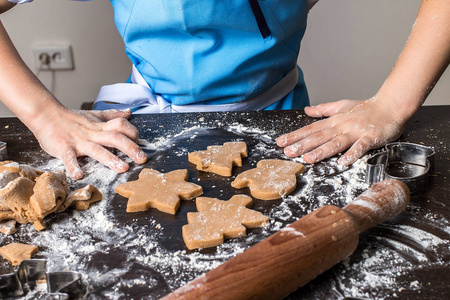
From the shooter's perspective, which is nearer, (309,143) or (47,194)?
(47,194)

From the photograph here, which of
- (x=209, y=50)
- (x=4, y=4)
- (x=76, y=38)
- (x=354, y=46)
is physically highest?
(x=4, y=4)

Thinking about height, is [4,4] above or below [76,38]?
above

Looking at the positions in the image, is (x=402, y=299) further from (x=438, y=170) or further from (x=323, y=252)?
(x=438, y=170)

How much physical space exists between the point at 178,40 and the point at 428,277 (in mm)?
960

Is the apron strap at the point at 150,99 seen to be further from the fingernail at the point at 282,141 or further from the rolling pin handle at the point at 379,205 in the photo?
the rolling pin handle at the point at 379,205

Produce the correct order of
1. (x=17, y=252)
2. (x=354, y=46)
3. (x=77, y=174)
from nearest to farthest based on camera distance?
(x=17, y=252), (x=77, y=174), (x=354, y=46)

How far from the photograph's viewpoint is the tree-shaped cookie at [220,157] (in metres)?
1.06

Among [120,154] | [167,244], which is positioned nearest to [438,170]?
[167,244]

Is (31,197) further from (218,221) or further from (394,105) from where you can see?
(394,105)

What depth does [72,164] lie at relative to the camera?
110 cm

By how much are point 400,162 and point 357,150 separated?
0.11 metres

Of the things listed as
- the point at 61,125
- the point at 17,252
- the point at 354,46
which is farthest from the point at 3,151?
the point at 354,46

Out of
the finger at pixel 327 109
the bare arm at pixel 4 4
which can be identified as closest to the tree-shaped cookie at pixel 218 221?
the finger at pixel 327 109

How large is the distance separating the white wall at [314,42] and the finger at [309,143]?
2.07 meters
